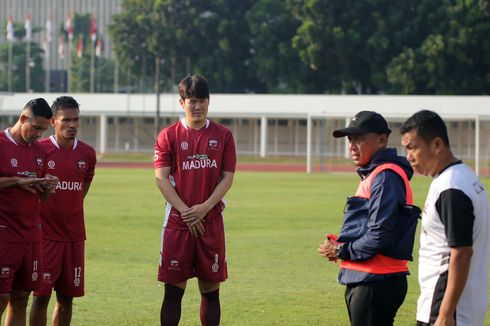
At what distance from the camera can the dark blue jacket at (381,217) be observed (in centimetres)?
649

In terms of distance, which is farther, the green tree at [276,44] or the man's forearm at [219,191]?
the green tree at [276,44]

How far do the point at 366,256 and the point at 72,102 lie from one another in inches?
136

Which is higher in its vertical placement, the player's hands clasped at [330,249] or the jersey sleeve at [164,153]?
the jersey sleeve at [164,153]

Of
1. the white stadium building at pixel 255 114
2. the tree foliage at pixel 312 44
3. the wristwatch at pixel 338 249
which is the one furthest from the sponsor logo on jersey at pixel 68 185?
the tree foliage at pixel 312 44

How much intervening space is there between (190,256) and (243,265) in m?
6.47

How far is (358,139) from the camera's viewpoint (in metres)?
6.79

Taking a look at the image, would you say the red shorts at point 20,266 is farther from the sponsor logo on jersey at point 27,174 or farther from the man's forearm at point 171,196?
the man's forearm at point 171,196

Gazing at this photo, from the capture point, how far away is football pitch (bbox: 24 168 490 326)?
11.0 m

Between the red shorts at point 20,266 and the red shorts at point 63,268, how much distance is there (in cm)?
31

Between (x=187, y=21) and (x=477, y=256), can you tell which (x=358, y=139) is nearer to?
(x=477, y=256)

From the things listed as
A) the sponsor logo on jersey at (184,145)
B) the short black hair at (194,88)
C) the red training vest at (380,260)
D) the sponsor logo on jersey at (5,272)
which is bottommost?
the sponsor logo on jersey at (5,272)

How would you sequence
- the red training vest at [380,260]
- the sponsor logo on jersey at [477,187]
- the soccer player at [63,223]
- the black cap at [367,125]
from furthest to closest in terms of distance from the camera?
the soccer player at [63,223], the black cap at [367,125], the red training vest at [380,260], the sponsor logo on jersey at [477,187]

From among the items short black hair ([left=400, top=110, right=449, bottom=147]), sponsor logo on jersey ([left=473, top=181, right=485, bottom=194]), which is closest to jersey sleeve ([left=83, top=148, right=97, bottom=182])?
short black hair ([left=400, top=110, right=449, bottom=147])

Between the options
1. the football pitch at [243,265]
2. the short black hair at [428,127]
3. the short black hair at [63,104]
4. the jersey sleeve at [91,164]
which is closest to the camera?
the short black hair at [428,127]
